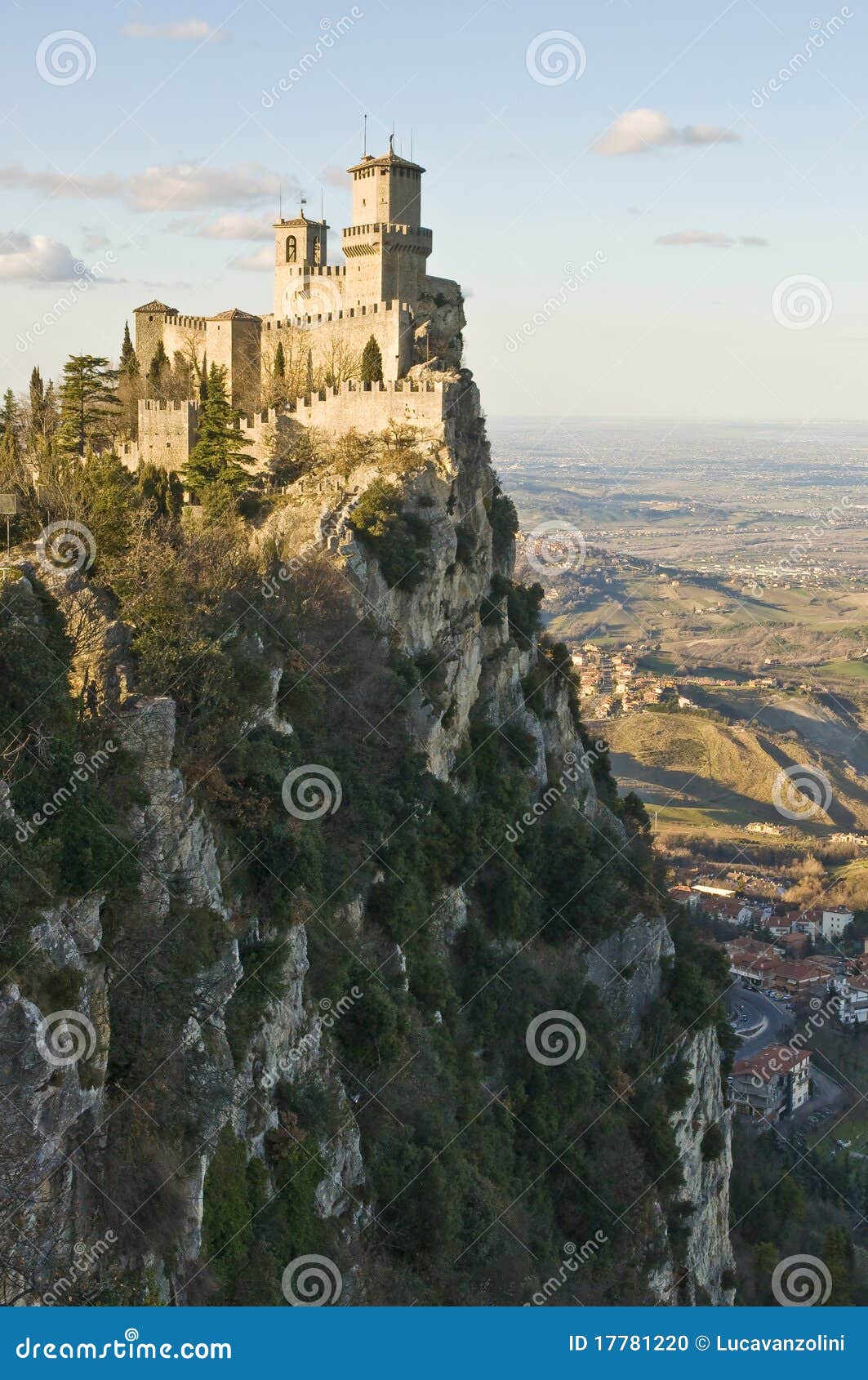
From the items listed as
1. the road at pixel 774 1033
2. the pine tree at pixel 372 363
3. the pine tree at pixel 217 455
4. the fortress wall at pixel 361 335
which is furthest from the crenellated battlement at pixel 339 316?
the road at pixel 774 1033

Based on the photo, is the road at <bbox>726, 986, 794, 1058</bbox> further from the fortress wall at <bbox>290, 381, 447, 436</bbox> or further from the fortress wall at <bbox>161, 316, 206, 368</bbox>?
the fortress wall at <bbox>161, 316, 206, 368</bbox>

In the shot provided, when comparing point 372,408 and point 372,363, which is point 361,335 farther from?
point 372,408

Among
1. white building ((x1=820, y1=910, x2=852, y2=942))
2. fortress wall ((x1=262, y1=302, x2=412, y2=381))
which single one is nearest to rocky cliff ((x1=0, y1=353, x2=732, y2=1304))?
fortress wall ((x1=262, y1=302, x2=412, y2=381))

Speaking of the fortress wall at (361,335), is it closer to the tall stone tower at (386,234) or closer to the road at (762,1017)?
the tall stone tower at (386,234)

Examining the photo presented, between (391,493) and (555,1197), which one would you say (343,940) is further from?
(391,493)

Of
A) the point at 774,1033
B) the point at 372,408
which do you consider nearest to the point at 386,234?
the point at 372,408

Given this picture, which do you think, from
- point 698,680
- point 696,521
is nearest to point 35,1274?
point 698,680
